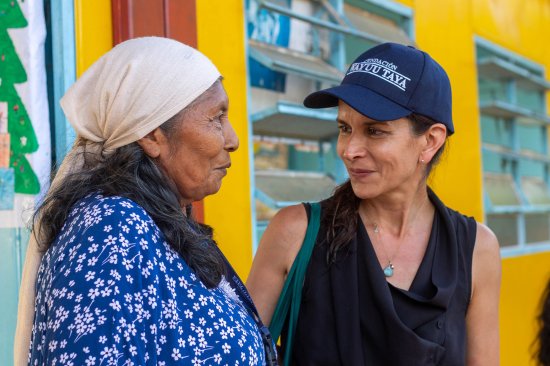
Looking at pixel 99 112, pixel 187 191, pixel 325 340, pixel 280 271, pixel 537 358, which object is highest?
pixel 99 112

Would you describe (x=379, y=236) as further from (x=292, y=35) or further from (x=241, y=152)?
(x=292, y=35)

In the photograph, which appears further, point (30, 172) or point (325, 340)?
point (30, 172)

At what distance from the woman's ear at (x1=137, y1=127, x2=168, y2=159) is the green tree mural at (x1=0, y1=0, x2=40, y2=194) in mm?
909

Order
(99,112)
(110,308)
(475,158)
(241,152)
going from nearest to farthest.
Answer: (110,308) → (99,112) → (241,152) → (475,158)

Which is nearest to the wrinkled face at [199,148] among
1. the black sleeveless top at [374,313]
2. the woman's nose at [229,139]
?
the woman's nose at [229,139]

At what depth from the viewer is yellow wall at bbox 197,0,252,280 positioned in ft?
8.61

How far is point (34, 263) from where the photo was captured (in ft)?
4.40

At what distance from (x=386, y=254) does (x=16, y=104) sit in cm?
128

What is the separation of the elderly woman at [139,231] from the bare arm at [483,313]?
71 centimetres

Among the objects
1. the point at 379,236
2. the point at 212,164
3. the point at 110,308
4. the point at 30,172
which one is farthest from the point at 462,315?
the point at 30,172

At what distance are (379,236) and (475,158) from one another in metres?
2.69

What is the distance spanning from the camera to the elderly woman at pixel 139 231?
113cm

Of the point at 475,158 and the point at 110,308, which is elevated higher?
the point at 475,158

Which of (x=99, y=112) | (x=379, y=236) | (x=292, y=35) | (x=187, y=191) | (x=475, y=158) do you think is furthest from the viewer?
(x=475, y=158)
